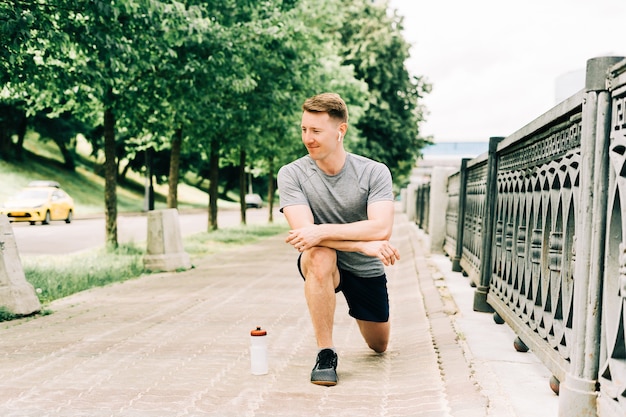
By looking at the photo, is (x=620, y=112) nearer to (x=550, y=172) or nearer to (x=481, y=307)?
(x=550, y=172)

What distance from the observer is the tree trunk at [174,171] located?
16.0 meters

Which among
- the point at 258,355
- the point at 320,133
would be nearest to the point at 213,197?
the point at 258,355

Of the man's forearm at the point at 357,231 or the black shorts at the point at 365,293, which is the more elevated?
the man's forearm at the point at 357,231

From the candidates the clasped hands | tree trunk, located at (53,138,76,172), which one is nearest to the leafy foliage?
the clasped hands

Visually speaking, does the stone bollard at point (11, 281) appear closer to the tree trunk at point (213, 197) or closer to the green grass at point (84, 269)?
the green grass at point (84, 269)

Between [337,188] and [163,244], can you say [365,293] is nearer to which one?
[337,188]

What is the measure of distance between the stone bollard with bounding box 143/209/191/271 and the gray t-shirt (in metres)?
7.00

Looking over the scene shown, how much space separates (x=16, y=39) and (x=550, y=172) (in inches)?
249

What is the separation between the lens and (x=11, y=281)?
672 cm

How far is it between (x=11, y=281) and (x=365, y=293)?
4.12 m

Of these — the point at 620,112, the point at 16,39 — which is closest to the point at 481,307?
the point at 620,112

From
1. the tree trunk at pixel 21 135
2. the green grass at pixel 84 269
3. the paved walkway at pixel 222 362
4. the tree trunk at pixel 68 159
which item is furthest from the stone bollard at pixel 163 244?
the tree trunk at pixel 68 159

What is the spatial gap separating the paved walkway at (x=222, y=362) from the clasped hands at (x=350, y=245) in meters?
0.86

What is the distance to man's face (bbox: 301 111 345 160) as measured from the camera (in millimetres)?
4164
